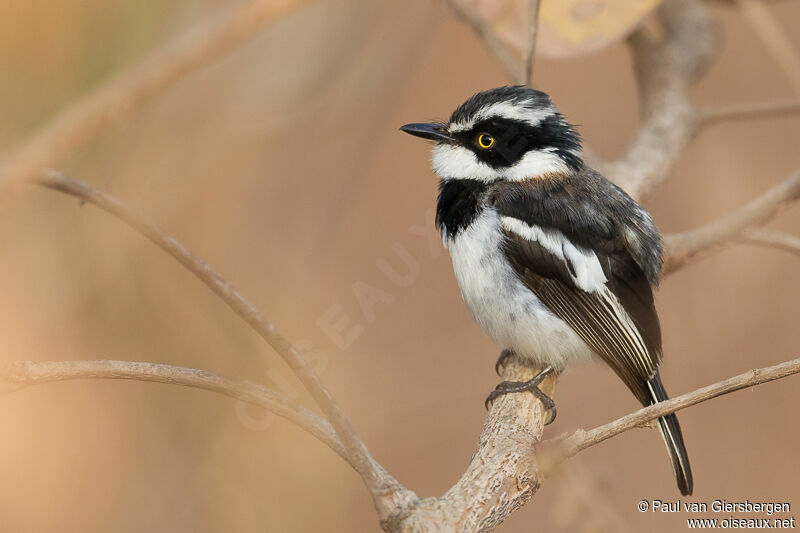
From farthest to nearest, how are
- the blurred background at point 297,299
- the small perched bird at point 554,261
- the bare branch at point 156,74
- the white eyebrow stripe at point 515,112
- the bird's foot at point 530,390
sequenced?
the blurred background at point 297,299
the white eyebrow stripe at point 515,112
the small perched bird at point 554,261
the bird's foot at point 530,390
the bare branch at point 156,74

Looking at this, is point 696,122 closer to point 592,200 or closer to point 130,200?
point 592,200

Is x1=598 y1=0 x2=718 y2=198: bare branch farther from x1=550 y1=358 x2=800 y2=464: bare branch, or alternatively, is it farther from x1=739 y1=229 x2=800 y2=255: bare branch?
x1=550 y1=358 x2=800 y2=464: bare branch

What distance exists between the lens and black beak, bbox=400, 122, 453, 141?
117 inches

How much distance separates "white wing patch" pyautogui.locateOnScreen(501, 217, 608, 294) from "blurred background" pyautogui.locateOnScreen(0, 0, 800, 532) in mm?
595

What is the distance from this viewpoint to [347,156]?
13.7 feet

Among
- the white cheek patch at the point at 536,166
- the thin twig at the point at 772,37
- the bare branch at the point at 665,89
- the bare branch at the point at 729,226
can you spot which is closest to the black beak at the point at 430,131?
the white cheek patch at the point at 536,166

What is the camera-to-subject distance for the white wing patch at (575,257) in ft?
8.82

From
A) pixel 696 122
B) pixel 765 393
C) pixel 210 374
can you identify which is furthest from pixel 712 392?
pixel 765 393

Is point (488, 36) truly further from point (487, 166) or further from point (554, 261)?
point (554, 261)

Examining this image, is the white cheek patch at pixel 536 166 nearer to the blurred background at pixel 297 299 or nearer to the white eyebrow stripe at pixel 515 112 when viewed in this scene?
the white eyebrow stripe at pixel 515 112

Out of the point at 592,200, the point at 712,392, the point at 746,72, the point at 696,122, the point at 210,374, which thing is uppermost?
the point at 746,72

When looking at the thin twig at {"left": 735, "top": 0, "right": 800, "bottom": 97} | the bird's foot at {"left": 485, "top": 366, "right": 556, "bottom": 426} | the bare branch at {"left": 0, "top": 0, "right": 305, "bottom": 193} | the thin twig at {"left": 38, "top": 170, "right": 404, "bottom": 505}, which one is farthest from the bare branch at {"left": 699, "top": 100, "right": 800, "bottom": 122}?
the thin twig at {"left": 38, "top": 170, "right": 404, "bottom": 505}

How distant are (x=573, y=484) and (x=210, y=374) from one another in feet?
6.11

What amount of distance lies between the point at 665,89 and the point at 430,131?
1270 millimetres
